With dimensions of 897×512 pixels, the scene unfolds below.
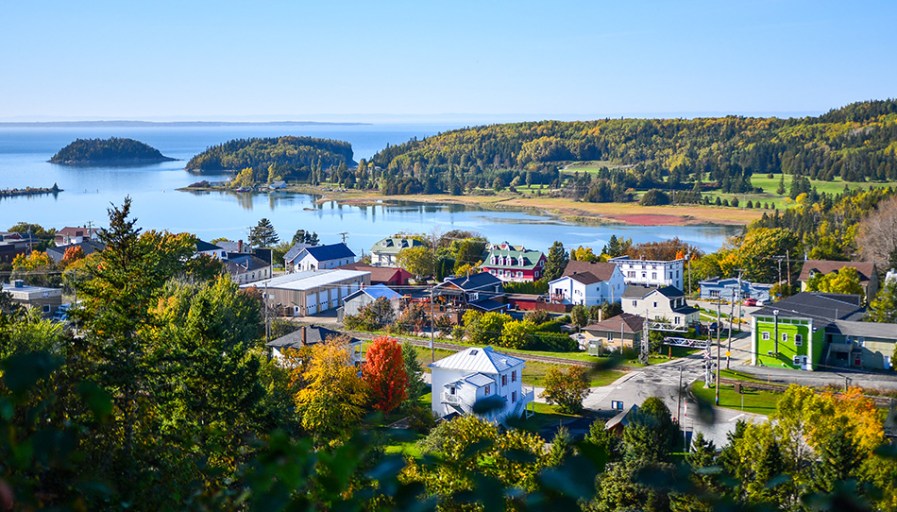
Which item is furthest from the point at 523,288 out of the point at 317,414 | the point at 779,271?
the point at 317,414

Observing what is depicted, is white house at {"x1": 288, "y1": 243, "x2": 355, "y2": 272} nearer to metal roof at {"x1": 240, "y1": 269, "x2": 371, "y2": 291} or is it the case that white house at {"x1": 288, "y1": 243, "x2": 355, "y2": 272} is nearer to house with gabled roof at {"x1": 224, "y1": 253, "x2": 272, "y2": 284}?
house with gabled roof at {"x1": 224, "y1": 253, "x2": 272, "y2": 284}

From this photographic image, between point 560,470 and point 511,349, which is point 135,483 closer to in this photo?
point 560,470

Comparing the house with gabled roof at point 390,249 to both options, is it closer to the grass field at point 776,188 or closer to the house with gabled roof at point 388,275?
the house with gabled roof at point 388,275

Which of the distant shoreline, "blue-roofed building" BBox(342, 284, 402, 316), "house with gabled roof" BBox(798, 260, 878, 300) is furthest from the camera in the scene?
the distant shoreline

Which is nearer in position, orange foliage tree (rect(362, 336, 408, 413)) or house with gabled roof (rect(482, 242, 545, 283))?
orange foliage tree (rect(362, 336, 408, 413))

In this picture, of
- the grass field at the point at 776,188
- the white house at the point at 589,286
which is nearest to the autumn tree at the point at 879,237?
the white house at the point at 589,286

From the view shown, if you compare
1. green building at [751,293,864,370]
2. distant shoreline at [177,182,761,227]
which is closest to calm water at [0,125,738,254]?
distant shoreline at [177,182,761,227]

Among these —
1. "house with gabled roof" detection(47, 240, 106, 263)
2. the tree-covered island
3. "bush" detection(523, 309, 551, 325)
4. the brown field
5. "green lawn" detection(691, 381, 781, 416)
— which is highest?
the tree-covered island
